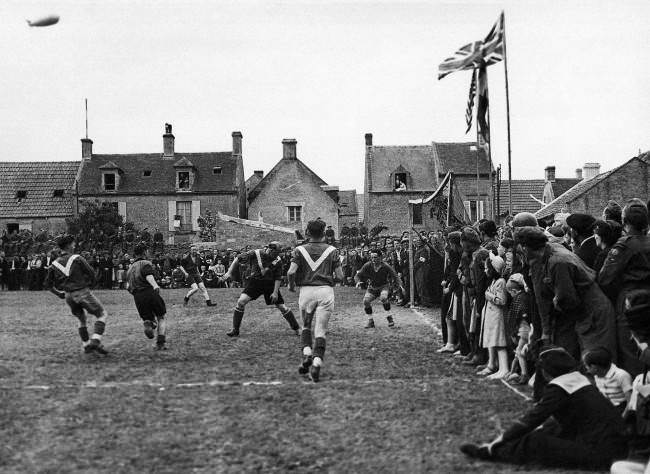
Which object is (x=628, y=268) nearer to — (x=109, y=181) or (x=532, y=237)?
(x=532, y=237)

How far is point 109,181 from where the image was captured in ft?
180

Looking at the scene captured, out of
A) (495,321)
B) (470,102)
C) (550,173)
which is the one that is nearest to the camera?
(495,321)

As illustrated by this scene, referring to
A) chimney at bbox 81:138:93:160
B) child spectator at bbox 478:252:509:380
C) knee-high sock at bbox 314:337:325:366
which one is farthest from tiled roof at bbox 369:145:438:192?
knee-high sock at bbox 314:337:325:366

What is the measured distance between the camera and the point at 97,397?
305 inches

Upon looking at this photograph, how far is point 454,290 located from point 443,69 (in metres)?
6.82

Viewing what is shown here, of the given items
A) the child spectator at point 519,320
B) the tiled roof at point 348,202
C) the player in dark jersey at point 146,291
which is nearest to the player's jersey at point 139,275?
the player in dark jersey at point 146,291

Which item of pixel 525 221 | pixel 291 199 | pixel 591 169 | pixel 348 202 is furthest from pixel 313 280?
pixel 348 202

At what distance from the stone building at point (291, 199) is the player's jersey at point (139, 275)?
4402 centimetres

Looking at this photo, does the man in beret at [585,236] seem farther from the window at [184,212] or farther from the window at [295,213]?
the window at [295,213]

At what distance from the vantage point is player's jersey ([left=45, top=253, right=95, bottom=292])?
1101cm

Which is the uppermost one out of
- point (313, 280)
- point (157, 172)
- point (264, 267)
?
point (157, 172)

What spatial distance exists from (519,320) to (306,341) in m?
2.61

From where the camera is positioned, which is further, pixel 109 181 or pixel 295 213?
pixel 295 213

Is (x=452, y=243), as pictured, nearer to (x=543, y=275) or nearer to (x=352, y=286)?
(x=543, y=275)
